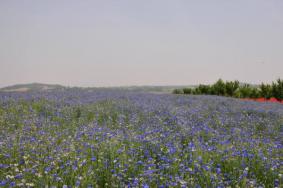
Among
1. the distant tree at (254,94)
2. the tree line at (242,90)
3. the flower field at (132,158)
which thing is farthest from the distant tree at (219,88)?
the flower field at (132,158)

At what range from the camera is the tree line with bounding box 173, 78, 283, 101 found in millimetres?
22453

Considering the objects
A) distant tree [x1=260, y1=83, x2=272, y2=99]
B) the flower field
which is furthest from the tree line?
the flower field

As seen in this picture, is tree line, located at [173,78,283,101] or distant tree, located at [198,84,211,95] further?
distant tree, located at [198,84,211,95]

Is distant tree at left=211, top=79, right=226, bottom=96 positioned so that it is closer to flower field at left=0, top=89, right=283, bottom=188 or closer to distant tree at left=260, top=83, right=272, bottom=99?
distant tree at left=260, top=83, right=272, bottom=99

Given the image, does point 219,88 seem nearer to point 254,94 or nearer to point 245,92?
point 245,92

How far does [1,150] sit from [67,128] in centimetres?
175

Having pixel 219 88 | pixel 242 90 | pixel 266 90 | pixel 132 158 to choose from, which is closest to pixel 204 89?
pixel 219 88

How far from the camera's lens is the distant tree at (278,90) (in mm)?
22234

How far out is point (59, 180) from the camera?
11.8 ft

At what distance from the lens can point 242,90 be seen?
23.2 metres

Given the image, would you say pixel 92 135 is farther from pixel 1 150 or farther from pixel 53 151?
pixel 1 150

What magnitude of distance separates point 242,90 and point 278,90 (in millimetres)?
2510

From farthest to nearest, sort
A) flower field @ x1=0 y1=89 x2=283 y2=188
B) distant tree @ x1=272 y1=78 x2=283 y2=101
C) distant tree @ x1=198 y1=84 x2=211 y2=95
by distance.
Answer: distant tree @ x1=198 y1=84 x2=211 y2=95 → distant tree @ x1=272 y1=78 x2=283 y2=101 → flower field @ x1=0 y1=89 x2=283 y2=188

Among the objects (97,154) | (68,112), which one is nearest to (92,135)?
(97,154)
